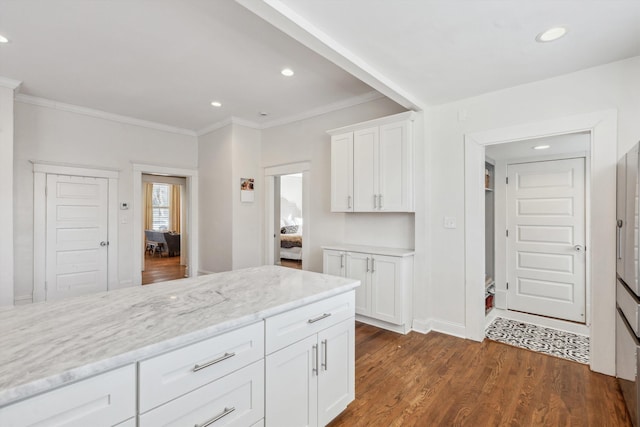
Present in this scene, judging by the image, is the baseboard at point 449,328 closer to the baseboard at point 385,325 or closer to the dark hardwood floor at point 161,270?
the baseboard at point 385,325

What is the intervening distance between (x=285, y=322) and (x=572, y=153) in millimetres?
4443

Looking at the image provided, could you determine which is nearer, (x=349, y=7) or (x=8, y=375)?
(x=8, y=375)

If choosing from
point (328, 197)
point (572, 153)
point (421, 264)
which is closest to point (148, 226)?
point (328, 197)

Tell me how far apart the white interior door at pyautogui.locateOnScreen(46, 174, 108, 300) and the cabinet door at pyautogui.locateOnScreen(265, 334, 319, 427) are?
4.60 m

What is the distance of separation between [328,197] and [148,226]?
8.53m

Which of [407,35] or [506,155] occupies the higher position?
[407,35]

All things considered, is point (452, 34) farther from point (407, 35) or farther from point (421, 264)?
point (421, 264)

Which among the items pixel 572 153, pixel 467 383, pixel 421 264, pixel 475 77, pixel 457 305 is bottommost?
pixel 467 383

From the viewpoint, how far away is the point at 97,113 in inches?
190

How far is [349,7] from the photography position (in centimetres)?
194

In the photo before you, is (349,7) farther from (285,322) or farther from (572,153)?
(572,153)

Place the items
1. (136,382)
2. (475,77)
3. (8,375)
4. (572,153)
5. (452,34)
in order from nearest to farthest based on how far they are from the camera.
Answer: (8,375)
(136,382)
(452,34)
(475,77)
(572,153)

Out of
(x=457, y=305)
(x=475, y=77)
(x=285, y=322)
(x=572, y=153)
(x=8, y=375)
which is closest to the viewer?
(x=8, y=375)

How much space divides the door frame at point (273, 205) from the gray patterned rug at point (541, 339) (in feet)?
8.67
